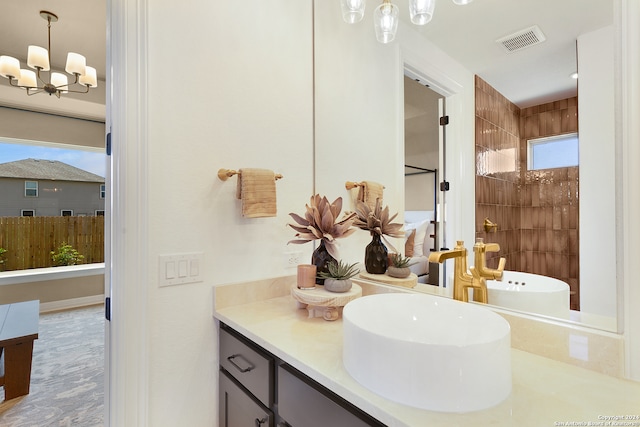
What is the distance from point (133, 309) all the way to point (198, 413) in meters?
0.48

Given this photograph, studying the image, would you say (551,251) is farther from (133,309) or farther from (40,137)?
(40,137)

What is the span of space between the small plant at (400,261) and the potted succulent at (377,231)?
3 cm

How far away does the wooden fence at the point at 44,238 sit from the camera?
3.70m

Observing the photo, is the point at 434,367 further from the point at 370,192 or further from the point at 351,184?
the point at 351,184

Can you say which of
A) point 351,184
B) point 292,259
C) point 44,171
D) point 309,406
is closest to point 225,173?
point 292,259

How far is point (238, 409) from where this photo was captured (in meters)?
1.09

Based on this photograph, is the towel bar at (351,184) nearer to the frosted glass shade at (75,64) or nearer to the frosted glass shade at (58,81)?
the frosted glass shade at (75,64)

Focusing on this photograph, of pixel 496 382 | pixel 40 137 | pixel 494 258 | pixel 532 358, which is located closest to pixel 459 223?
pixel 494 258

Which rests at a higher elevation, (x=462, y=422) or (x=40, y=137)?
(x=40, y=137)

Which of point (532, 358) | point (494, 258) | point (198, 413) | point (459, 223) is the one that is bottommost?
point (198, 413)

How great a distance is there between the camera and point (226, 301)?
123cm

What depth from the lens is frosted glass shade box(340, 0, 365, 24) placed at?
4.64 feet

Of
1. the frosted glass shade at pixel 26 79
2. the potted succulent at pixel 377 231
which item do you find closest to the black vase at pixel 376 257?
the potted succulent at pixel 377 231

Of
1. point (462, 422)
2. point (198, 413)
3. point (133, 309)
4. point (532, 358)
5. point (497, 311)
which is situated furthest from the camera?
point (198, 413)
